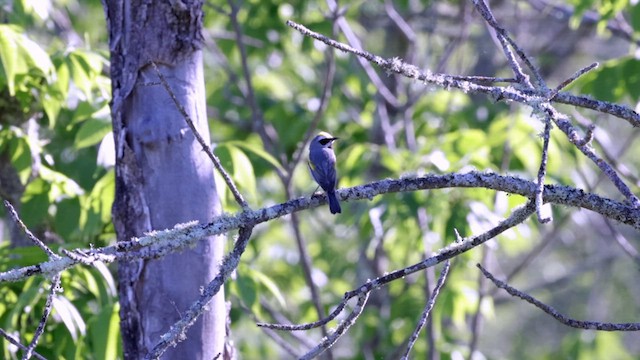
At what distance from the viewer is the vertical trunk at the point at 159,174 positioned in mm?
2771

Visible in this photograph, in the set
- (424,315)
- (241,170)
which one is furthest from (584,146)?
(241,170)

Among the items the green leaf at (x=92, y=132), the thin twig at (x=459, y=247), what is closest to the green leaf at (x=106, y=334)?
the green leaf at (x=92, y=132)

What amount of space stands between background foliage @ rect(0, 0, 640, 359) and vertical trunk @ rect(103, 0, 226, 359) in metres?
0.56

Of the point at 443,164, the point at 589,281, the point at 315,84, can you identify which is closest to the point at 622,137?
the point at 589,281

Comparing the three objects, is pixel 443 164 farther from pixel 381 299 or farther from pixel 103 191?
pixel 381 299

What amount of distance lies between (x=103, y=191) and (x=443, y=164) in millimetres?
1862

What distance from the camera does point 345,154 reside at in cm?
588

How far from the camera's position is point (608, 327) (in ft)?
8.18

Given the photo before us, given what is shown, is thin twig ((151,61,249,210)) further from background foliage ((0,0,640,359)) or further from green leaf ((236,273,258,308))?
green leaf ((236,273,258,308))

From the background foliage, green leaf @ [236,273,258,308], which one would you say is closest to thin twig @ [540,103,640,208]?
the background foliage

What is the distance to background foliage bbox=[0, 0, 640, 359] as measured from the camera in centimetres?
390

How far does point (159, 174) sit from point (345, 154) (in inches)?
125

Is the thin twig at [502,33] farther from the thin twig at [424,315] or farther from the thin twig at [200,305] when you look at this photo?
the thin twig at [200,305]

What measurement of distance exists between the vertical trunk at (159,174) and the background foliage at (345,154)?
1.83 feet
